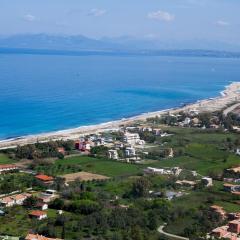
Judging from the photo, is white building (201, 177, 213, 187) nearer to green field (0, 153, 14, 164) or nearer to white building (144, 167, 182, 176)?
white building (144, 167, 182, 176)

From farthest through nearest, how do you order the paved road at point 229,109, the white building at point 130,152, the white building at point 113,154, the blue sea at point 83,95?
the paved road at point 229,109 → the blue sea at point 83,95 → the white building at point 130,152 → the white building at point 113,154

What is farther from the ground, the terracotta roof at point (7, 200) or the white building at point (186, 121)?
the terracotta roof at point (7, 200)

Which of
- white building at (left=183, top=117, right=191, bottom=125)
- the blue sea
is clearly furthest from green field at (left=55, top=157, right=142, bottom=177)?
white building at (left=183, top=117, right=191, bottom=125)

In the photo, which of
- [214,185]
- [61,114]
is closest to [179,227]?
[214,185]

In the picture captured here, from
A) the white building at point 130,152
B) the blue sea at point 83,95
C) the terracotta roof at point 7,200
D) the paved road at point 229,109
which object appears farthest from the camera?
the paved road at point 229,109

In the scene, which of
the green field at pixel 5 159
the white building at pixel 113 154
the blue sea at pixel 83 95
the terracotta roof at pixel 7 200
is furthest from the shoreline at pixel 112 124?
the terracotta roof at pixel 7 200

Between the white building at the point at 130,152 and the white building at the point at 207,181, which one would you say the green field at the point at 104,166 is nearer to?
the white building at the point at 130,152

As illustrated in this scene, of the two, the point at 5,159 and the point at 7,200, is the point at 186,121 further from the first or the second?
the point at 7,200

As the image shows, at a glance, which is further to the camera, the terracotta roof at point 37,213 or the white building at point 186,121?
the white building at point 186,121
